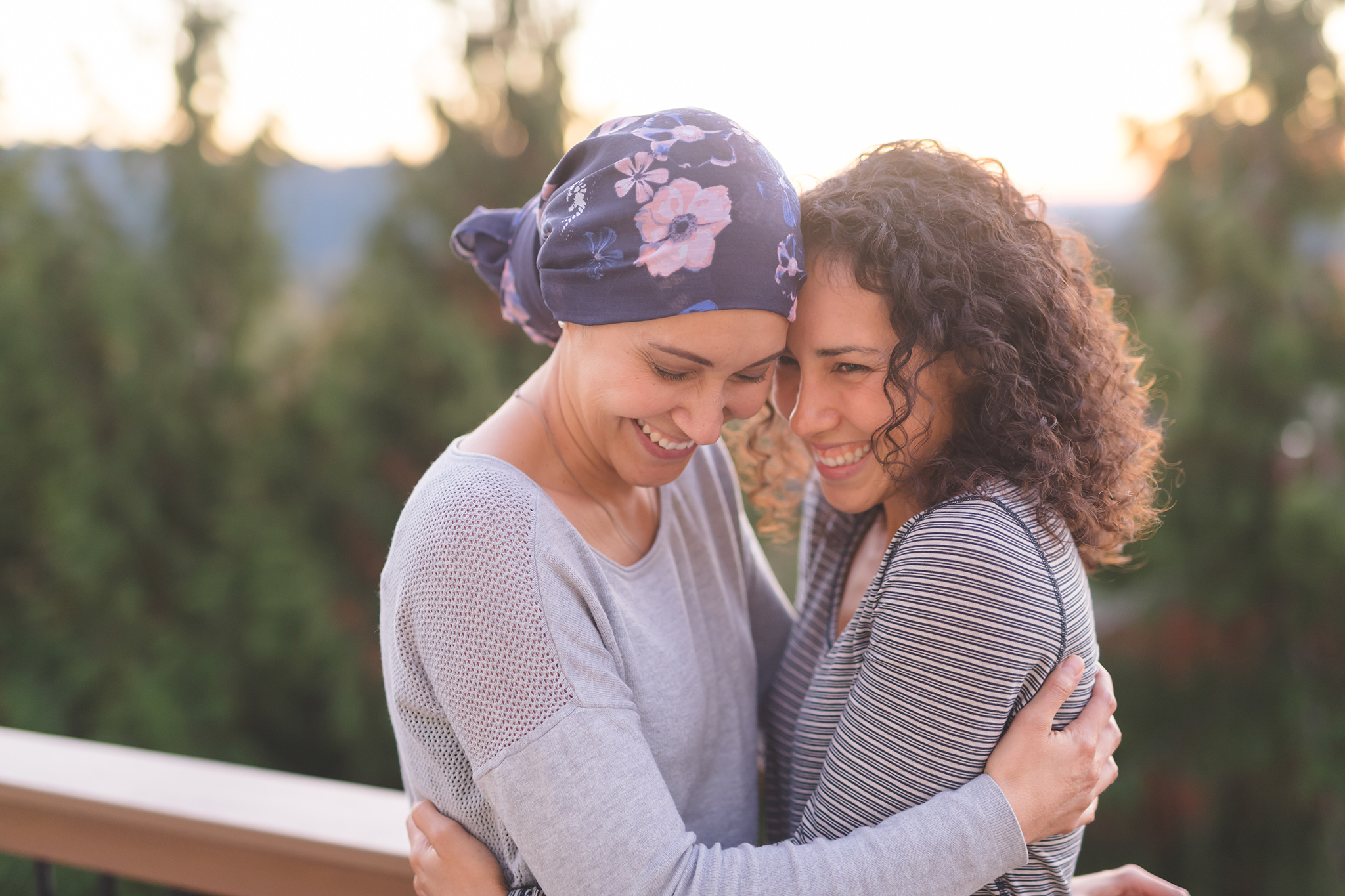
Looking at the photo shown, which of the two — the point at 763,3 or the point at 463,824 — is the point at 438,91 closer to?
the point at 763,3

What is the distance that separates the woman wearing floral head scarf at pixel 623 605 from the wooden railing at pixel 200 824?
0.20 metres

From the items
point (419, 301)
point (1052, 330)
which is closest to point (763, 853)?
point (1052, 330)

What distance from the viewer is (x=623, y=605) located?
123 cm

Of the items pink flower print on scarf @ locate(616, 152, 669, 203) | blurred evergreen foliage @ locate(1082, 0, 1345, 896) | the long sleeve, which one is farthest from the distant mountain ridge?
the long sleeve

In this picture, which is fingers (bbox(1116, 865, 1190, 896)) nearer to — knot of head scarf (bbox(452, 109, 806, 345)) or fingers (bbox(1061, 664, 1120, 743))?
fingers (bbox(1061, 664, 1120, 743))

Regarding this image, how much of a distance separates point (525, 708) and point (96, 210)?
10.9ft

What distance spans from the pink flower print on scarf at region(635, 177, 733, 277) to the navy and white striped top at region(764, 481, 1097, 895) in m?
0.46

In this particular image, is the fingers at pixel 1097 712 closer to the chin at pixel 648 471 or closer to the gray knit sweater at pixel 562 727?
the gray knit sweater at pixel 562 727

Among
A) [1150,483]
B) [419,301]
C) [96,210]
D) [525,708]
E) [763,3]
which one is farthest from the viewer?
[96,210]

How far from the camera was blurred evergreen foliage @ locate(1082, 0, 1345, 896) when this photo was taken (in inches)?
114

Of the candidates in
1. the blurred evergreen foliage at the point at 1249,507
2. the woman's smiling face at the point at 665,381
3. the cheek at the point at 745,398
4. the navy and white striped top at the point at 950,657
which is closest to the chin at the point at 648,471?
the woman's smiling face at the point at 665,381

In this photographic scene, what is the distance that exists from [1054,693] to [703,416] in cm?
57

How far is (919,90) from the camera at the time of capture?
261 centimetres

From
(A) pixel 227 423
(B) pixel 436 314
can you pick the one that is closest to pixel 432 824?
(B) pixel 436 314
